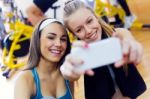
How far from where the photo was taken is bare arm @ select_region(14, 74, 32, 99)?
1.17 m

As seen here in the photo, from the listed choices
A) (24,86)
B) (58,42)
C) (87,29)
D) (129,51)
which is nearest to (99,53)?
(129,51)

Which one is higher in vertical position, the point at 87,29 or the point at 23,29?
the point at 87,29

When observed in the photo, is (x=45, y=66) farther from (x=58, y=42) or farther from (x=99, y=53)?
(x=99, y=53)

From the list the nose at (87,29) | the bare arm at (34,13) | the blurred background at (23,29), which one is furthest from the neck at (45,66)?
the bare arm at (34,13)

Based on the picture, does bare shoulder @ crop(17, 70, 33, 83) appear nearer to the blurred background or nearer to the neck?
the neck

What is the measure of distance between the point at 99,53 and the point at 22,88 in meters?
0.59

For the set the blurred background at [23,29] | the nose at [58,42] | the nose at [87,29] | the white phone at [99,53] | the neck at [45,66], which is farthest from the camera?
the blurred background at [23,29]

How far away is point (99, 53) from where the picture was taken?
2.23 ft

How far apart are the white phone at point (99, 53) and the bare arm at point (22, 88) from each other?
55 centimetres

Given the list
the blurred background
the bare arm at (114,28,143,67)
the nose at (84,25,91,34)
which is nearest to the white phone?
the bare arm at (114,28,143,67)

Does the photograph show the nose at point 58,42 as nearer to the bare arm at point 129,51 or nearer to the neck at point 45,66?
the neck at point 45,66

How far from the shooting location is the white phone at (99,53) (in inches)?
26.6

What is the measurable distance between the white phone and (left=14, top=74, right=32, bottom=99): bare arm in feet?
1.79

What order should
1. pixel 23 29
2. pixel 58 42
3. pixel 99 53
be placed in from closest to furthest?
1. pixel 99 53
2. pixel 58 42
3. pixel 23 29
